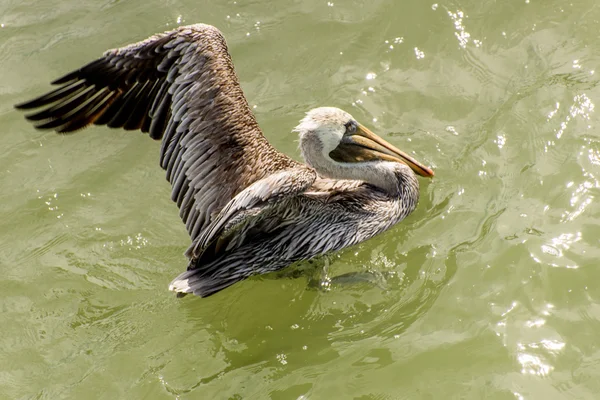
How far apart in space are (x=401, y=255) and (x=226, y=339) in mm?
1382

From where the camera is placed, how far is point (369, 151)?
5.59 m

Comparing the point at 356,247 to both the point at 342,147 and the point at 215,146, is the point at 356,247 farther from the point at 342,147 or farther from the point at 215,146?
the point at 215,146

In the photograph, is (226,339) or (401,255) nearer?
(226,339)

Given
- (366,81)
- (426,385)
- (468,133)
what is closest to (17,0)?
(366,81)

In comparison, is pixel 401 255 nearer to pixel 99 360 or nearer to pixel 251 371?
pixel 251 371

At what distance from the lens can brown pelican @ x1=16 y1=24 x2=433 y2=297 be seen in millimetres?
4953

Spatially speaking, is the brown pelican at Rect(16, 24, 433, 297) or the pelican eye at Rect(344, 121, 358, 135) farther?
the pelican eye at Rect(344, 121, 358, 135)

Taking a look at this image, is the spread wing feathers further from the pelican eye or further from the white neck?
the pelican eye

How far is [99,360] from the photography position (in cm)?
466

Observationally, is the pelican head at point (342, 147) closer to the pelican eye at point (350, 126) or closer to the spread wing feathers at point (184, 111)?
the pelican eye at point (350, 126)

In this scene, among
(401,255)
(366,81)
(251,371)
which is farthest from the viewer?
(366,81)

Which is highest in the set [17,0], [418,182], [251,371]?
[17,0]

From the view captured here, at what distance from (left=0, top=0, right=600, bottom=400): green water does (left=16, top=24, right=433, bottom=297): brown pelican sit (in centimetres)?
31

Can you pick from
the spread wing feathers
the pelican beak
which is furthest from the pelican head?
the spread wing feathers
